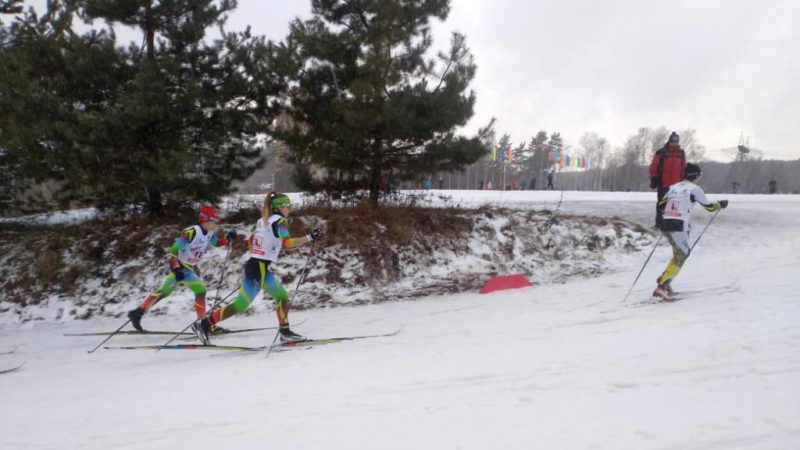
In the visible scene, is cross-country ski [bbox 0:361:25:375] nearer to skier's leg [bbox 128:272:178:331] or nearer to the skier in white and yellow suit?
skier's leg [bbox 128:272:178:331]

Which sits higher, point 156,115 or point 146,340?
point 156,115

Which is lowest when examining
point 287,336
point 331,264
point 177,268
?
point 287,336

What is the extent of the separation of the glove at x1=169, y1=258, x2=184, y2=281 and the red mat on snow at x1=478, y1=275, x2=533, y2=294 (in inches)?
216

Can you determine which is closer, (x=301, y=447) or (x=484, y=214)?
(x=301, y=447)

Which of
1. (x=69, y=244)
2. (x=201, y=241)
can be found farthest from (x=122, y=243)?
(x=201, y=241)

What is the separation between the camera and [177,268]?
20.8 feet

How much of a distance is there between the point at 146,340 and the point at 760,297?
9.05 metres

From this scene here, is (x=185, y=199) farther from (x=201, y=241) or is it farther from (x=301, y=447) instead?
(x=301, y=447)

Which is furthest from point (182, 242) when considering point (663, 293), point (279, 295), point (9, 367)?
point (663, 293)

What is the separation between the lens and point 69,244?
378 inches

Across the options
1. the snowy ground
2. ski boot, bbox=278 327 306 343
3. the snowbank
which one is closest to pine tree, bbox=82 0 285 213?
the snowbank

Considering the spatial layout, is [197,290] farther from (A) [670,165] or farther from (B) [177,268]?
(A) [670,165]

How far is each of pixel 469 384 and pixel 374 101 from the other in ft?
22.0

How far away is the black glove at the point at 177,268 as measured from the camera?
20.6 ft
